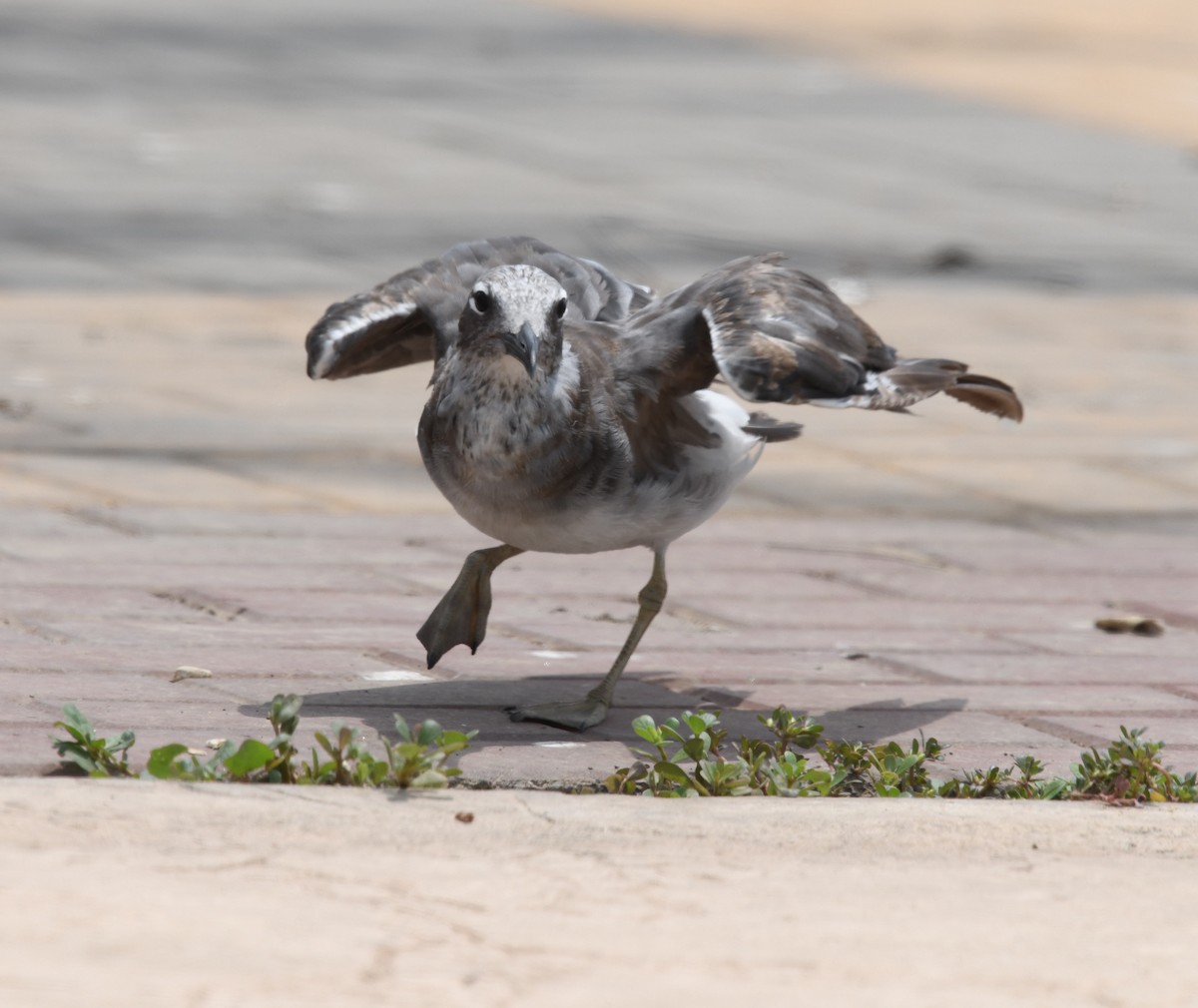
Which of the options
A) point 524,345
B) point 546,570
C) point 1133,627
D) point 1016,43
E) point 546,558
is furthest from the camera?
point 1016,43

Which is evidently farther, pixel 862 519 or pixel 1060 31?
pixel 1060 31

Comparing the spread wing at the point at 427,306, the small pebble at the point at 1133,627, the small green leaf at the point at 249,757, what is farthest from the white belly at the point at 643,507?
the small pebble at the point at 1133,627

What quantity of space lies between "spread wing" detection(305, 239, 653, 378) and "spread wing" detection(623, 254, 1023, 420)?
0.86 ft

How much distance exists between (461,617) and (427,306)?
2.45 feet

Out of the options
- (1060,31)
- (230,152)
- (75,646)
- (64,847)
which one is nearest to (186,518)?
(75,646)

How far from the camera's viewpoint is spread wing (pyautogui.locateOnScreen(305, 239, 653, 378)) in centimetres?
572

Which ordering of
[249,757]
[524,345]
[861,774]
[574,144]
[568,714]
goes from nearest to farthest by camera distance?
[249,757], [861,774], [524,345], [568,714], [574,144]

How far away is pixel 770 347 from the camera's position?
530 centimetres

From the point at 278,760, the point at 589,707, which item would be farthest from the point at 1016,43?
the point at 278,760

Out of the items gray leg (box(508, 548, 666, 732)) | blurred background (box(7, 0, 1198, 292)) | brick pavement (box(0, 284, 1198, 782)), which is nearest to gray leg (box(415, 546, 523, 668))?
brick pavement (box(0, 284, 1198, 782))

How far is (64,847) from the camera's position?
3889 mm

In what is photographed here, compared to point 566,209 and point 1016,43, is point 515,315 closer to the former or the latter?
point 566,209

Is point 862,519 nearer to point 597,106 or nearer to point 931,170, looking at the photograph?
point 931,170

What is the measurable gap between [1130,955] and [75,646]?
2.65 meters
